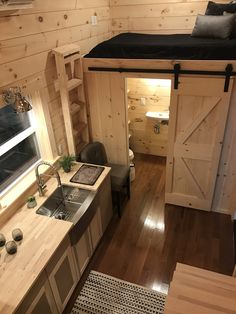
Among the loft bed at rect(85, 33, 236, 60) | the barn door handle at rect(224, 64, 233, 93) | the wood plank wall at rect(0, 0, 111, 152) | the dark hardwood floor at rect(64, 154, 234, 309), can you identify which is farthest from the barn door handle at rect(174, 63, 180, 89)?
the dark hardwood floor at rect(64, 154, 234, 309)

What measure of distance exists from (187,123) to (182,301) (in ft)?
6.40

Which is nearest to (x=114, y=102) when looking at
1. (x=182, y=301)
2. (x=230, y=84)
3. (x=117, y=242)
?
(x=230, y=84)

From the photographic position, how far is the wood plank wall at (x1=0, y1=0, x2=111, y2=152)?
2117 mm

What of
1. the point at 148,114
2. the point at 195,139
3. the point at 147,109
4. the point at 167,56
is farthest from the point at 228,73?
the point at 147,109

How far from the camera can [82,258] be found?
2.80m

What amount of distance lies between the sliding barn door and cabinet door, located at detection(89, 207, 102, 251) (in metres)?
1.18

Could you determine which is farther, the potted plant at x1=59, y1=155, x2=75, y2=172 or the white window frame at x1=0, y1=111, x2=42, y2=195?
the potted plant at x1=59, y1=155, x2=75, y2=172

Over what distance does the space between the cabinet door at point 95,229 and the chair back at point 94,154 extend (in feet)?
2.34

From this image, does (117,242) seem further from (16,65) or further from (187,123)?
(16,65)

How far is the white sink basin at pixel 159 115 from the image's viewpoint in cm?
439

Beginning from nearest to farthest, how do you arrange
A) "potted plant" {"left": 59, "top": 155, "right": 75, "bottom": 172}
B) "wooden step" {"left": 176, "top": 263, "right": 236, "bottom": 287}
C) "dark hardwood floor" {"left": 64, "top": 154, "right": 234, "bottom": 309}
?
"wooden step" {"left": 176, "top": 263, "right": 236, "bottom": 287} → "dark hardwood floor" {"left": 64, "top": 154, "right": 234, "bottom": 309} → "potted plant" {"left": 59, "top": 155, "right": 75, "bottom": 172}

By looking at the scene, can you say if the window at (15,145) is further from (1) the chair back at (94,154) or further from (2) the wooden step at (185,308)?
(2) the wooden step at (185,308)

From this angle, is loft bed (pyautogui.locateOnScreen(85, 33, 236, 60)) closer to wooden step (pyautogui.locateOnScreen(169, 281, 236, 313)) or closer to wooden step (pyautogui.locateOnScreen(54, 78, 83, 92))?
wooden step (pyautogui.locateOnScreen(54, 78, 83, 92))

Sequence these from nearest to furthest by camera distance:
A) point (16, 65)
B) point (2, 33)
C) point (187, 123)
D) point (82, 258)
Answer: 1. point (2, 33)
2. point (16, 65)
3. point (82, 258)
4. point (187, 123)
